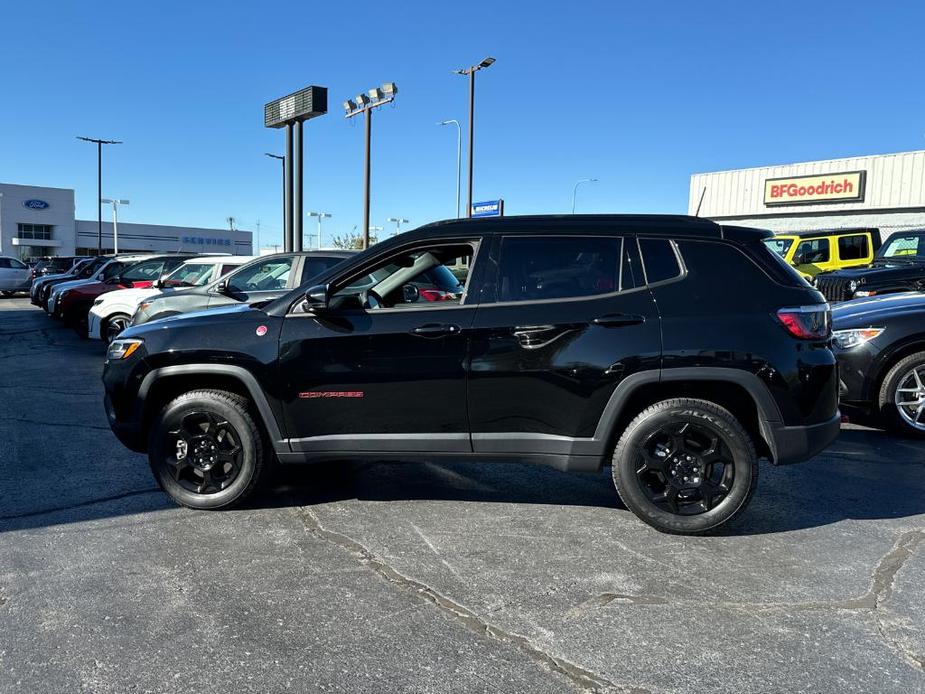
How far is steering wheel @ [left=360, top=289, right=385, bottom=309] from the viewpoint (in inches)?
174

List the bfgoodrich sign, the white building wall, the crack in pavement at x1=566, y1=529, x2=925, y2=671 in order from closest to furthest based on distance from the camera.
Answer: the crack in pavement at x1=566, y1=529, x2=925, y2=671
the bfgoodrich sign
the white building wall

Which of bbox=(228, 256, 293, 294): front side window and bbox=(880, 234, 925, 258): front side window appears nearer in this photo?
bbox=(228, 256, 293, 294): front side window

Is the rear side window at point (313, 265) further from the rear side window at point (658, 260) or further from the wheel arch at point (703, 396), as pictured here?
the wheel arch at point (703, 396)

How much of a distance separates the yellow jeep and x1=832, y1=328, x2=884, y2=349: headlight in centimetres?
1250

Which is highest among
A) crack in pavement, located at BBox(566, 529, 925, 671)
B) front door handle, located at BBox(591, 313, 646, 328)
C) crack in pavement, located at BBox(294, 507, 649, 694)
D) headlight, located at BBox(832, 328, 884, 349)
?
front door handle, located at BBox(591, 313, 646, 328)

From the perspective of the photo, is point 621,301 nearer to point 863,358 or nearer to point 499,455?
point 499,455

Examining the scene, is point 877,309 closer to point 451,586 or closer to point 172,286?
point 451,586

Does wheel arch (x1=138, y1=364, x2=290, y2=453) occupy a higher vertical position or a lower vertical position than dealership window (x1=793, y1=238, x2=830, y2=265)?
lower

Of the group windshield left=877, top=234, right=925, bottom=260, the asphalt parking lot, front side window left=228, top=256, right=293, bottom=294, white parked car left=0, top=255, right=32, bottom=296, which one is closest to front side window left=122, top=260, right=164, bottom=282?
front side window left=228, top=256, right=293, bottom=294

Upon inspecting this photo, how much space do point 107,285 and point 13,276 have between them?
19276 mm

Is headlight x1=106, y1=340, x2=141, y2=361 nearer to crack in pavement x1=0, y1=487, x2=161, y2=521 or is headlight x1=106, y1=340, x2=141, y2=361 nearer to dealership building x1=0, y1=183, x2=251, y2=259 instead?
crack in pavement x1=0, y1=487, x2=161, y2=521

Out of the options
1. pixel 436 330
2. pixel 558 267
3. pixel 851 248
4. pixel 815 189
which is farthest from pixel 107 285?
pixel 815 189

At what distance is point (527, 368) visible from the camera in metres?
4.08

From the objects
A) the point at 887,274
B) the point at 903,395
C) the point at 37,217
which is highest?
the point at 37,217
